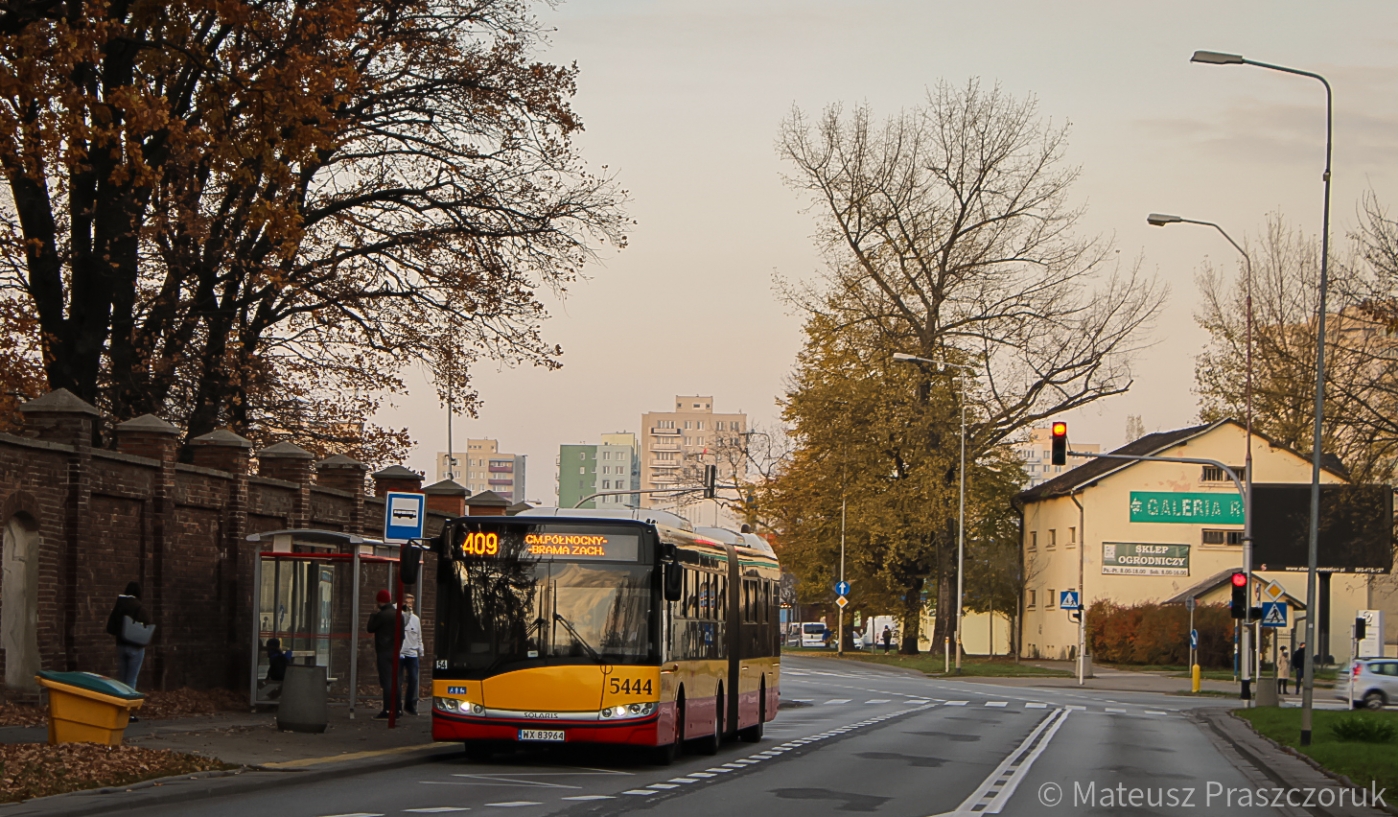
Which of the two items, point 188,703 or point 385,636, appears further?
point 385,636

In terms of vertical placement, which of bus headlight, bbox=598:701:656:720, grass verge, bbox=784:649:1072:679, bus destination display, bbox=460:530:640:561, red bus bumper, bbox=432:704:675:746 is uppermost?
bus destination display, bbox=460:530:640:561

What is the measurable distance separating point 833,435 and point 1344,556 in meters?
18.9

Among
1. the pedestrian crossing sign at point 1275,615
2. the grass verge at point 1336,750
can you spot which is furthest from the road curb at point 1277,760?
the pedestrian crossing sign at point 1275,615

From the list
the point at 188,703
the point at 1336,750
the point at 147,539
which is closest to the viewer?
the point at 147,539

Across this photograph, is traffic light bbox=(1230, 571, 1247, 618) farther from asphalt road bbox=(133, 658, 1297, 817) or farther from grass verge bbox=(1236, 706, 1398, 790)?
asphalt road bbox=(133, 658, 1297, 817)

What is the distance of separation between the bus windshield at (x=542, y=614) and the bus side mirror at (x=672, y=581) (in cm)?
23

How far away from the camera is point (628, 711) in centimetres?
1788

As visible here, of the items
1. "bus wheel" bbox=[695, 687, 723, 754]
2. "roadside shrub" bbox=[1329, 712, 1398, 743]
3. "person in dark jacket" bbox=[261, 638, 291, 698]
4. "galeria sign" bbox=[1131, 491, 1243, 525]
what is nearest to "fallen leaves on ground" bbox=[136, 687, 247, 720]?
"person in dark jacket" bbox=[261, 638, 291, 698]

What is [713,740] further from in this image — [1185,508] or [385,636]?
[1185,508]

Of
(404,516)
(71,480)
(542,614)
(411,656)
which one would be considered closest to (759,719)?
(411,656)

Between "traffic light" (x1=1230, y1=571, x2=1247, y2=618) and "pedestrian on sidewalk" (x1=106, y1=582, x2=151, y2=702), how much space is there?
2434cm

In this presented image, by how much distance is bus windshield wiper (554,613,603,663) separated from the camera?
1794cm

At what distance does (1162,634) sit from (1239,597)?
3063 cm

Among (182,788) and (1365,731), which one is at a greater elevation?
(182,788)
